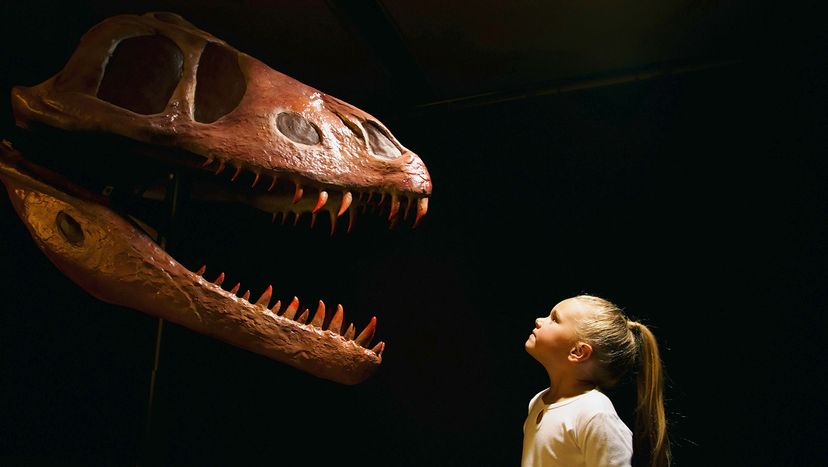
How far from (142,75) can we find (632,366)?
168 cm

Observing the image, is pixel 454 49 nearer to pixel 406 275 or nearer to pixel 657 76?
pixel 657 76

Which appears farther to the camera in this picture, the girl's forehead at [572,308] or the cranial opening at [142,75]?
the girl's forehead at [572,308]

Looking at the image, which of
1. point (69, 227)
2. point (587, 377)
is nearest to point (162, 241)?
point (69, 227)

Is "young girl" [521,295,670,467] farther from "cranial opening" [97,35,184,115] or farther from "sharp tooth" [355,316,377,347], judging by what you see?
"cranial opening" [97,35,184,115]

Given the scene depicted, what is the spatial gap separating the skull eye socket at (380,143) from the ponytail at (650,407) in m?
0.90

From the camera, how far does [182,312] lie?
133 centimetres

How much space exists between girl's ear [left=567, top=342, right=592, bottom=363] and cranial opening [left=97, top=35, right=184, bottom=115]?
1.37m

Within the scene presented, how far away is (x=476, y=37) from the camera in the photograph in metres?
2.24

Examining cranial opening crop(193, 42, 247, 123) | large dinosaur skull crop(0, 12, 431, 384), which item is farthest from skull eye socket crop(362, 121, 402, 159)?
cranial opening crop(193, 42, 247, 123)

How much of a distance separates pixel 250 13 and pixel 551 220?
1510 millimetres

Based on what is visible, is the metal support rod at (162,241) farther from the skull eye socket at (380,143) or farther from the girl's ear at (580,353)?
the girl's ear at (580,353)

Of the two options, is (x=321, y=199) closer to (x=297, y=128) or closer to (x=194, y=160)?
(x=297, y=128)

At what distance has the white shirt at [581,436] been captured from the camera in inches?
56.0

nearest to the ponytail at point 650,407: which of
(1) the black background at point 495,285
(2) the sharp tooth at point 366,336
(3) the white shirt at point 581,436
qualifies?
(3) the white shirt at point 581,436
